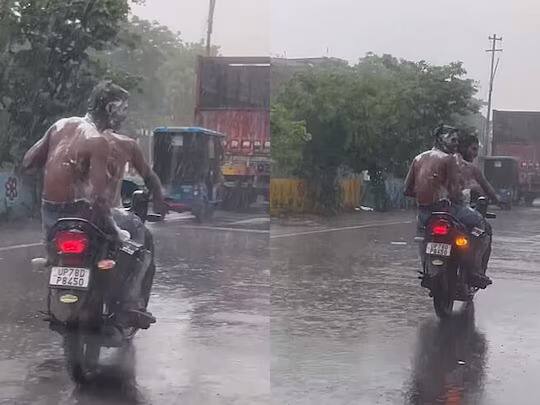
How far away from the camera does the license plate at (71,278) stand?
16.0 feet

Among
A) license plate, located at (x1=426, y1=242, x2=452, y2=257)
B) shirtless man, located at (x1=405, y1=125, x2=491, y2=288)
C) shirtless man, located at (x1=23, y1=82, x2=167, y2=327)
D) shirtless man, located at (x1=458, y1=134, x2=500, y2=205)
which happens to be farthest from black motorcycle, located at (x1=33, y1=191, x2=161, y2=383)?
shirtless man, located at (x1=458, y1=134, x2=500, y2=205)

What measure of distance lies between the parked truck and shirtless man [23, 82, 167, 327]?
602 mm

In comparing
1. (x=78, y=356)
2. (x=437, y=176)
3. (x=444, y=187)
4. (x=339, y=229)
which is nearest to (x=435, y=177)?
(x=437, y=176)

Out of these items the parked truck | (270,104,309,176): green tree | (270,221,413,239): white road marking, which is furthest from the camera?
(270,104,309,176): green tree

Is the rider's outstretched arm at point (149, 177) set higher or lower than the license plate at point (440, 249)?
higher

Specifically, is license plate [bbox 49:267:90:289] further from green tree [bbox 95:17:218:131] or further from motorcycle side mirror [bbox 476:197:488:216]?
motorcycle side mirror [bbox 476:197:488:216]

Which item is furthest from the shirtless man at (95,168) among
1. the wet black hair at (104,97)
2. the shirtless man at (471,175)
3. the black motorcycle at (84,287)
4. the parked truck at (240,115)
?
the shirtless man at (471,175)

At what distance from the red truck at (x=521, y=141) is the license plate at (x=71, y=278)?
59.9 ft

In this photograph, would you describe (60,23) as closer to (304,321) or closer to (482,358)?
(304,321)

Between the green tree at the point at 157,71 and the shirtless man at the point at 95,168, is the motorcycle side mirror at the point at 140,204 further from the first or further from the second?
the green tree at the point at 157,71

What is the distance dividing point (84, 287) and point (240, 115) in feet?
5.07

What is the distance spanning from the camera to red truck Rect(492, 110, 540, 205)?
73.0ft

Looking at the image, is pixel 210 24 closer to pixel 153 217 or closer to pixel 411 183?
pixel 153 217

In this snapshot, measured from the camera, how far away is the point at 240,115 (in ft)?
18.9
